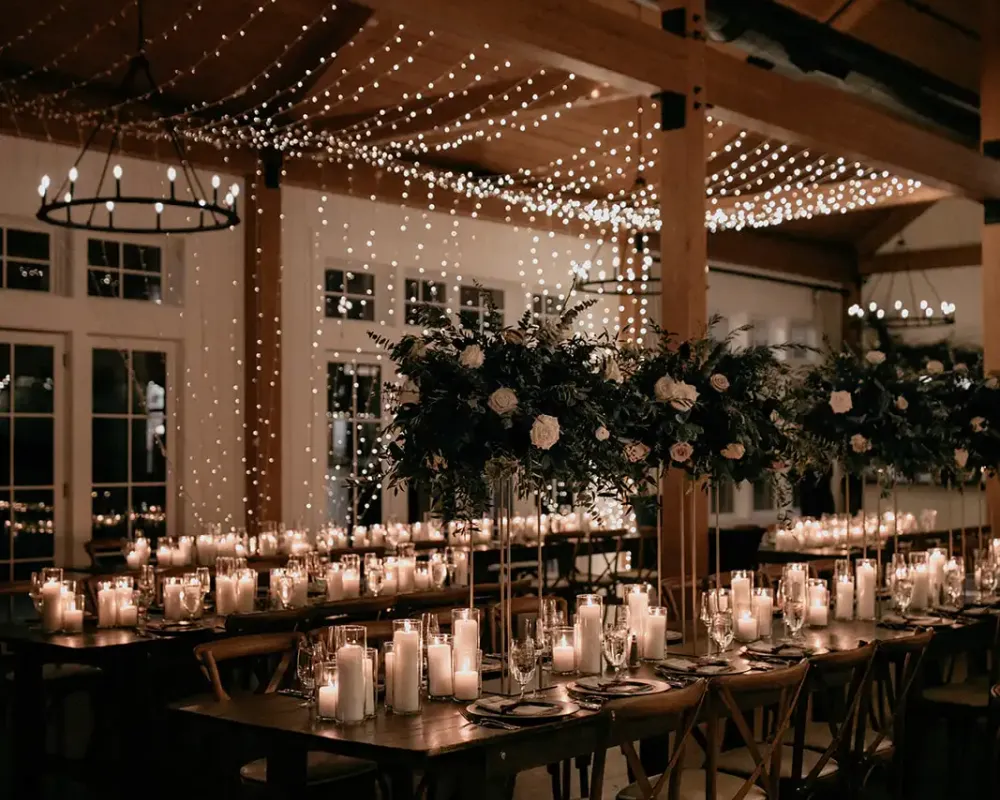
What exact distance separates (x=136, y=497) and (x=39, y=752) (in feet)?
15.5

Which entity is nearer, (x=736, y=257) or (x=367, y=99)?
(x=367, y=99)

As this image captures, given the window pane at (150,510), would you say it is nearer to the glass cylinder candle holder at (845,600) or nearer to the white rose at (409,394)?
the glass cylinder candle holder at (845,600)

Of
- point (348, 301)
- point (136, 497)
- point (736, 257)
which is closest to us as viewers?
point (136, 497)

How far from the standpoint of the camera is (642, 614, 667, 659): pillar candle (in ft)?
16.5

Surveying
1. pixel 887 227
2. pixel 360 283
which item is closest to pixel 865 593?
pixel 360 283

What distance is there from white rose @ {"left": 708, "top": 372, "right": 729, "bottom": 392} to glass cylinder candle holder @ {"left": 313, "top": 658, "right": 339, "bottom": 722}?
2.01 meters

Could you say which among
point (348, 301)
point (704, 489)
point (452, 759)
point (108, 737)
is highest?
point (348, 301)

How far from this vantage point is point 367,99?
11.1m

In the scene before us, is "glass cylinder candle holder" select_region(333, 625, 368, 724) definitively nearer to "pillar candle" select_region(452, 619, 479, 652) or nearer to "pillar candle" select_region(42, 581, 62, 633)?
"pillar candle" select_region(452, 619, 479, 652)

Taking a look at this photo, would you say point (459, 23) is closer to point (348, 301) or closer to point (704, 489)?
point (704, 489)

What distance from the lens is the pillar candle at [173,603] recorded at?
20.4 feet

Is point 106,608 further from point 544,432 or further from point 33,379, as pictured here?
point 33,379

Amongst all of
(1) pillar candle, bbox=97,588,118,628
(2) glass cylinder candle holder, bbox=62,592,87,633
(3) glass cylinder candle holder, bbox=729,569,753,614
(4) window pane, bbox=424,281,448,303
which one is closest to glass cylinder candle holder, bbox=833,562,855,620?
(3) glass cylinder candle holder, bbox=729,569,753,614

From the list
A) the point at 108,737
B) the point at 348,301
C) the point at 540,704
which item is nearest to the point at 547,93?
the point at 348,301
